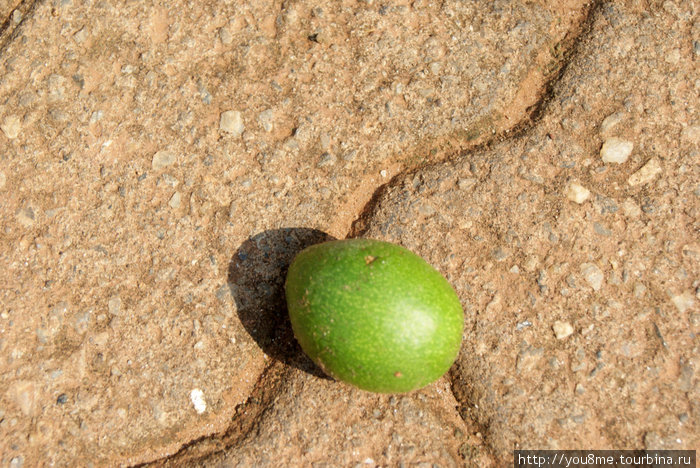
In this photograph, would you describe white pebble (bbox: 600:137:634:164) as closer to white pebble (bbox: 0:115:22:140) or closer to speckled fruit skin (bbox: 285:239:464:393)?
speckled fruit skin (bbox: 285:239:464:393)

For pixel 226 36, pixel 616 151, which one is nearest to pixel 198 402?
pixel 226 36

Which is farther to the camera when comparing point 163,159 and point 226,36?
point 226,36

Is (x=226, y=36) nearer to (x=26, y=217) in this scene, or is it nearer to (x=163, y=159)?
(x=163, y=159)

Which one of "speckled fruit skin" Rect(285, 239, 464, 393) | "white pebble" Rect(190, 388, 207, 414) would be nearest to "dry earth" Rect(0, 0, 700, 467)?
"white pebble" Rect(190, 388, 207, 414)

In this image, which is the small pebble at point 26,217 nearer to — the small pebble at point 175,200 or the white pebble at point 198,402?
the small pebble at point 175,200

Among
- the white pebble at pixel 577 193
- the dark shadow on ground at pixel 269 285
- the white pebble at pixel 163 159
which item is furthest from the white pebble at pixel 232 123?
the white pebble at pixel 577 193
